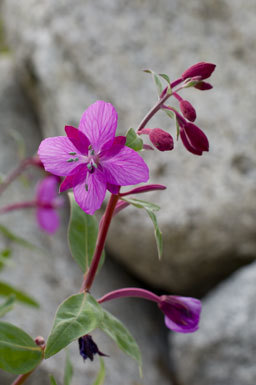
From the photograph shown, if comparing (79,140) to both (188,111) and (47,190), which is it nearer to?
(188,111)

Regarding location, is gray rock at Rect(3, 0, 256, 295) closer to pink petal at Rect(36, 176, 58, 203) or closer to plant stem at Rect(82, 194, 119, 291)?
pink petal at Rect(36, 176, 58, 203)

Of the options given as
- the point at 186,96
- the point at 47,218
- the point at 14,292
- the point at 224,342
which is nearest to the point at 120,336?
the point at 14,292

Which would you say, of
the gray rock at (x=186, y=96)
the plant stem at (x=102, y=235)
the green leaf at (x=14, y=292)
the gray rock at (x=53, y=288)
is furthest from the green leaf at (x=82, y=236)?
the gray rock at (x=186, y=96)

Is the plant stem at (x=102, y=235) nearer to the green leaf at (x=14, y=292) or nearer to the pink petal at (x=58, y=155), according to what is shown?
the pink petal at (x=58, y=155)

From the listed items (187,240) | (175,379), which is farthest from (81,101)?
(175,379)

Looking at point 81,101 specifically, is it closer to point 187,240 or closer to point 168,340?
point 187,240

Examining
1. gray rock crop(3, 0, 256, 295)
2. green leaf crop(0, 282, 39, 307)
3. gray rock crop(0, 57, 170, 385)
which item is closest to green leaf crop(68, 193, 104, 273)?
green leaf crop(0, 282, 39, 307)
